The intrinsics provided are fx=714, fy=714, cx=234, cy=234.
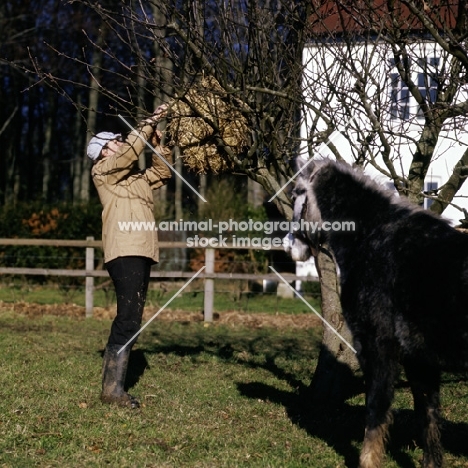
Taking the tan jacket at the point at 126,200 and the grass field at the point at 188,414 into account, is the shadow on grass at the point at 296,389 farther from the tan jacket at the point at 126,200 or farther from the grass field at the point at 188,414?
the tan jacket at the point at 126,200

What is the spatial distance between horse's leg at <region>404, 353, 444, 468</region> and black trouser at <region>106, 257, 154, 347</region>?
2.81 metres

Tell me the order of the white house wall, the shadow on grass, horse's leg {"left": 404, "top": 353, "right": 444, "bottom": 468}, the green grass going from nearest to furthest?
horse's leg {"left": 404, "top": 353, "right": 444, "bottom": 468}
the shadow on grass
the white house wall
the green grass

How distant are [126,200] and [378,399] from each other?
10.6ft

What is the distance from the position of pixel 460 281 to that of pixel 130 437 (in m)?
2.98

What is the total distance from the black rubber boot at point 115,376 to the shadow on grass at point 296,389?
139cm

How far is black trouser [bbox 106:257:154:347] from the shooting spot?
6.84 m

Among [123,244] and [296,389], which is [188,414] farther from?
[296,389]

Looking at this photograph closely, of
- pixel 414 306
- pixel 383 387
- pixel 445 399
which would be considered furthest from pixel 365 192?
pixel 445 399

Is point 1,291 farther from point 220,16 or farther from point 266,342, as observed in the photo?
point 220,16

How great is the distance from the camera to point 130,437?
584 centimetres

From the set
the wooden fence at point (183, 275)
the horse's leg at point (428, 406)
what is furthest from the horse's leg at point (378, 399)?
the wooden fence at point (183, 275)

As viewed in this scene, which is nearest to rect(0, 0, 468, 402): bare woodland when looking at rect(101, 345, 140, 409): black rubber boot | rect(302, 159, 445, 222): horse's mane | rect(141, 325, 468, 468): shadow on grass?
rect(141, 325, 468, 468): shadow on grass

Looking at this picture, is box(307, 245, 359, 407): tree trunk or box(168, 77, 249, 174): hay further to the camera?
box(307, 245, 359, 407): tree trunk

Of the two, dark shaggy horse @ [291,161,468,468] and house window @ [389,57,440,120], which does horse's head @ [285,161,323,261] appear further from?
house window @ [389,57,440,120]
